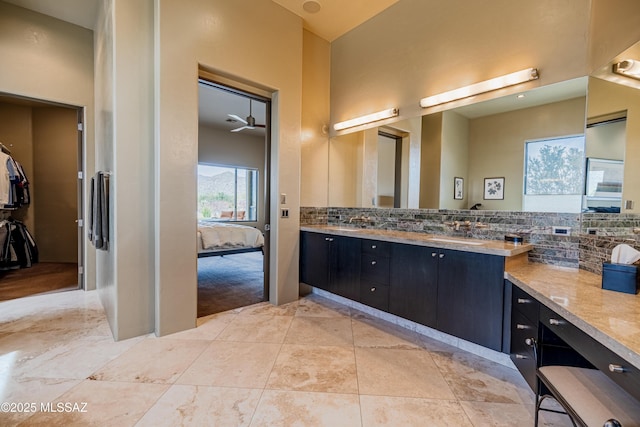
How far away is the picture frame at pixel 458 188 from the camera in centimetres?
272

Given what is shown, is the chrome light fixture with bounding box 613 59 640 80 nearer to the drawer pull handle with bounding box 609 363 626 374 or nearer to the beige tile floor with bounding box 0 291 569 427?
the drawer pull handle with bounding box 609 363 626 374

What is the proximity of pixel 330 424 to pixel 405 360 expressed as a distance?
88cm

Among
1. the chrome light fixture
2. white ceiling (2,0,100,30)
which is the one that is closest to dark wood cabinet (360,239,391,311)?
the chrome light fixture

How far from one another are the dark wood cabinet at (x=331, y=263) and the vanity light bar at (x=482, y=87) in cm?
162

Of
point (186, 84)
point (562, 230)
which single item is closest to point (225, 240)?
point (186, 84)

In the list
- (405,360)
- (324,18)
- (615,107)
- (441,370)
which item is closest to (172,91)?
(324,18)

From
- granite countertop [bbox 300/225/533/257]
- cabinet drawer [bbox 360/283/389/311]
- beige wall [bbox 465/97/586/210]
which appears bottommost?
cabinet drawer [bbox 360/283/389/311]

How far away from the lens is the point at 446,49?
277 cm

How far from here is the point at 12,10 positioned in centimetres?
320

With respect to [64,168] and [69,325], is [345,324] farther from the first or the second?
[64,168]

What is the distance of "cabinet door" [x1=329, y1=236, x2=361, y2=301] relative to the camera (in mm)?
2998

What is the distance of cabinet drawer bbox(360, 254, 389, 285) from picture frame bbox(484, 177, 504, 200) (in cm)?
109

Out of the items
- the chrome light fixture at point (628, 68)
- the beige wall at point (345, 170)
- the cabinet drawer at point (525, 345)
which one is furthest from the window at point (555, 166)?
the beige wall at point (345, 170)

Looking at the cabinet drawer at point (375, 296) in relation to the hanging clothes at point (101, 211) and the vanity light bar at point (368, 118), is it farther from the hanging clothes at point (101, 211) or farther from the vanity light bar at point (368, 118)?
the hanging clothes at point (101, 211)
